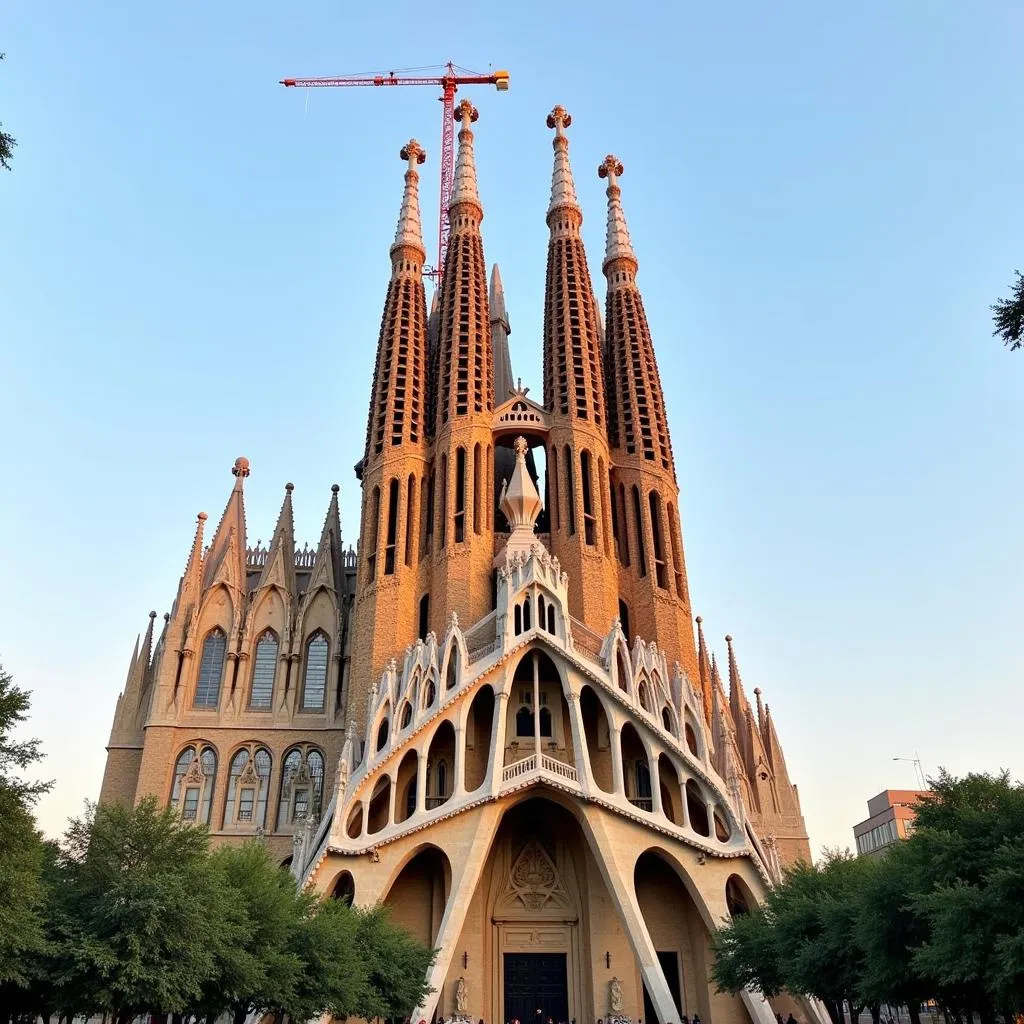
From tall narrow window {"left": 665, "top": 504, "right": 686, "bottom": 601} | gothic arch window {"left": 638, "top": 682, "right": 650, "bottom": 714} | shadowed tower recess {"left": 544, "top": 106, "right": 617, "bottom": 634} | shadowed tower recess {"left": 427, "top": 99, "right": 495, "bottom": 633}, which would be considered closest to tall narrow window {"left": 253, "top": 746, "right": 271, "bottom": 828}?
shadowed tower recess {"left": 427, "top": 99, "right": 495, "bottom": 633}

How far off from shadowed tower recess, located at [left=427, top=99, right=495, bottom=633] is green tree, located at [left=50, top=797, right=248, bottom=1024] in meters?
16.7

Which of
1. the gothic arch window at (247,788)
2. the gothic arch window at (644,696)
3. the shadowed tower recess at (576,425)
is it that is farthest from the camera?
the shadowed tower recess at (576,425)

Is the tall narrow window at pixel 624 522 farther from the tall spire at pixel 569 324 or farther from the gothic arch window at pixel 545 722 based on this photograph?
the gothic arch window at pixel 545 722

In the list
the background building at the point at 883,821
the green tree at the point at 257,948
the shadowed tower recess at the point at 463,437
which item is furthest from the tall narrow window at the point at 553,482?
the background building at the point at 883,821

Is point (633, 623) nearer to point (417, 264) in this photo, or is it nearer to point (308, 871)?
point (308, 871)

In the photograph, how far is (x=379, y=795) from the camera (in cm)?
3183

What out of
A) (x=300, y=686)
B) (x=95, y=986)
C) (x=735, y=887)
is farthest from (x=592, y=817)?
(x=95, y=986)

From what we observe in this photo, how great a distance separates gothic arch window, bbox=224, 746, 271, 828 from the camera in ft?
114

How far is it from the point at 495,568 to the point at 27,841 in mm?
22511

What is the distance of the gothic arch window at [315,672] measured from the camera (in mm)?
37031

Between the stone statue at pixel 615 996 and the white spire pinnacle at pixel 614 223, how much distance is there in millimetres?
30125

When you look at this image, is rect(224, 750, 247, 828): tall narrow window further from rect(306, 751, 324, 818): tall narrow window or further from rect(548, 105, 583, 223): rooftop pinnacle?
rect(548, 105, 583, 223): rooftop pinnacle

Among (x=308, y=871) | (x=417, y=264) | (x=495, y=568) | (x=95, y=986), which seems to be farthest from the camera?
(x=417, y=264)

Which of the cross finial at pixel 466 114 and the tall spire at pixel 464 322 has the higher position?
the cross finial at pixel 466 114
